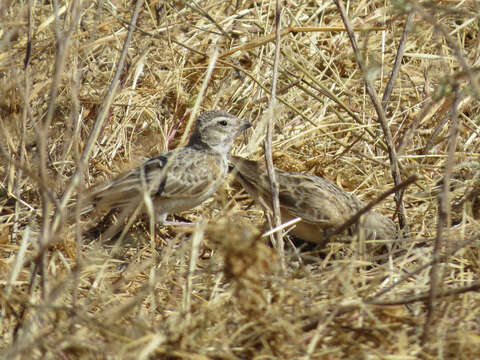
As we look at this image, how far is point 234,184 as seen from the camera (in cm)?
710

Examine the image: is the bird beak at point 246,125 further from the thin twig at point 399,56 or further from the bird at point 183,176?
the thin twig at point 399,56

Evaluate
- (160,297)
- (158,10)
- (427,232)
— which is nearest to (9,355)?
(160,297)

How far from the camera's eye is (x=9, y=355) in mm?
3455

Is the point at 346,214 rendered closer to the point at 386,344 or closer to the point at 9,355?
the point at 386,344

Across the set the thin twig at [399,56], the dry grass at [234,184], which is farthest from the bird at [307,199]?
the thin twig at [399,56]

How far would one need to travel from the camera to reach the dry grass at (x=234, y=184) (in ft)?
12.6

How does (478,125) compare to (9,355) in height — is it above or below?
above

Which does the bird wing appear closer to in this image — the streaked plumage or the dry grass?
the streaked plumage

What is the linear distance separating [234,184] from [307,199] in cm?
101

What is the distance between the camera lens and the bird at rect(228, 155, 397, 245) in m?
6.17

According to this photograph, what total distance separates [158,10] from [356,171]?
8.50ft

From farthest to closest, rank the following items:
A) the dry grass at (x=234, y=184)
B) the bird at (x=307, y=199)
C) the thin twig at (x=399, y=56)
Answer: the bird at (x=307, y=199) < the thin twig at (x=399, y=56) < the dry grass at (x=234, y=184)

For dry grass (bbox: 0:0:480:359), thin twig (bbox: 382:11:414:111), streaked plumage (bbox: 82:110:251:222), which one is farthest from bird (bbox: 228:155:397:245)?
thin twig (bbox: 382:11:414:111)

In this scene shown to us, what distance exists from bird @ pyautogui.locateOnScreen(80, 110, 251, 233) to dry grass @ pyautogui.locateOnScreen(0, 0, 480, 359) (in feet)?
0.81
